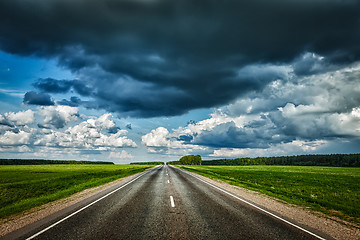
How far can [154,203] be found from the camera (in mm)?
9664

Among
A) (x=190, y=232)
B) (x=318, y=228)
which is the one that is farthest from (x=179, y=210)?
(x=318, y=228)

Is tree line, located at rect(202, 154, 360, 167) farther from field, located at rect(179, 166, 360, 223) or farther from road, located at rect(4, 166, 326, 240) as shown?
road, located at rect(4, 166, 326, 240)

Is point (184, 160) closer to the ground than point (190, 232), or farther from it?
closer to the ground

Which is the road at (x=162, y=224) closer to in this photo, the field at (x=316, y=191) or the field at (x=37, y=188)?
the field at (x=37, y=188)

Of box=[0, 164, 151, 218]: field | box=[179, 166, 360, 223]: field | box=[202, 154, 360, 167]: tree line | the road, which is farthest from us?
box=[202, 154, 360, 167]: tree line

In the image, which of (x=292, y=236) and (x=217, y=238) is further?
(x=292, y=236)

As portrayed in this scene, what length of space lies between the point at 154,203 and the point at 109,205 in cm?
216

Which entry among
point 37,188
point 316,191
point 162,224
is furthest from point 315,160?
point 162,224

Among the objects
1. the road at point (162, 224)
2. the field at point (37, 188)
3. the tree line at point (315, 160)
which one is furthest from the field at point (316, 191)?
the tree line at point (315, 160)

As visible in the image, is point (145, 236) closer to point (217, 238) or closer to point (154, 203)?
point (217, 238)

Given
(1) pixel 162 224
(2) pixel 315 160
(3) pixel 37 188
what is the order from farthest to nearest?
(2) pixel 315 160
(3) pixel 37 188
(1) pixel 162 224

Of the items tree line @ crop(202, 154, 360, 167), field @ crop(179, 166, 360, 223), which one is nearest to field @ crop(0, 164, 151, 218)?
field @ crop(179, 166, 360, 223)

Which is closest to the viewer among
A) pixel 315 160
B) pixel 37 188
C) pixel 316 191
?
pixel 316 191

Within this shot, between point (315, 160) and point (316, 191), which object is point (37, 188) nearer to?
point (316, 191)
